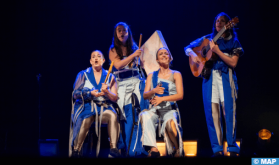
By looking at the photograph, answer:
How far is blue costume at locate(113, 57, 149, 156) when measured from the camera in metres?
3.51

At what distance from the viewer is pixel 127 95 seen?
3643mm

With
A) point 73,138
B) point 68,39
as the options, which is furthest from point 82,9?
point 73,138

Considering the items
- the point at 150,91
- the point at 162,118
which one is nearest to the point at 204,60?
the point at 150,91

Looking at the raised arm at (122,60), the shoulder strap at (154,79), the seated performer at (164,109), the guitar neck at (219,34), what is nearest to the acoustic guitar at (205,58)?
the guitar neck at (219,34)

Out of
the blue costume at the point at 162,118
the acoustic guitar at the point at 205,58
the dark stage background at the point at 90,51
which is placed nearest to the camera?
the blue costume at the point at 162,118

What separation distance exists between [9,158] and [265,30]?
3983 mm

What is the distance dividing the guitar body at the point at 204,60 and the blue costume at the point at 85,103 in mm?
Result: 1092

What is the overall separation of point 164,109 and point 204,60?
811 millimetres

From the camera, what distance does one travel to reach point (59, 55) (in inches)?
179

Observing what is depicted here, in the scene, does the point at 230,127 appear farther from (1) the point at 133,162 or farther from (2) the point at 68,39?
(2) the point at 68,39

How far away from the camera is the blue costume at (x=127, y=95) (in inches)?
138

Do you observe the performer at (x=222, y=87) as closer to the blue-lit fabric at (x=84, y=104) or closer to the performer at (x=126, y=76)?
the performer at (x=126, y=76)

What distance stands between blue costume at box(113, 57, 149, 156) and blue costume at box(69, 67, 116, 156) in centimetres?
19

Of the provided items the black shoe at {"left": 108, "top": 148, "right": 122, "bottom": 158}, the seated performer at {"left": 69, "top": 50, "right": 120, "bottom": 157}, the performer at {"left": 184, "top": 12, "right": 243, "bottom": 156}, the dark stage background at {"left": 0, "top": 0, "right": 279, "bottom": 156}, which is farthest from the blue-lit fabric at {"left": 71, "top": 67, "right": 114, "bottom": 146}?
the performer at {"left": 184, "top": 12, "right": 243, "bottom": 156}
